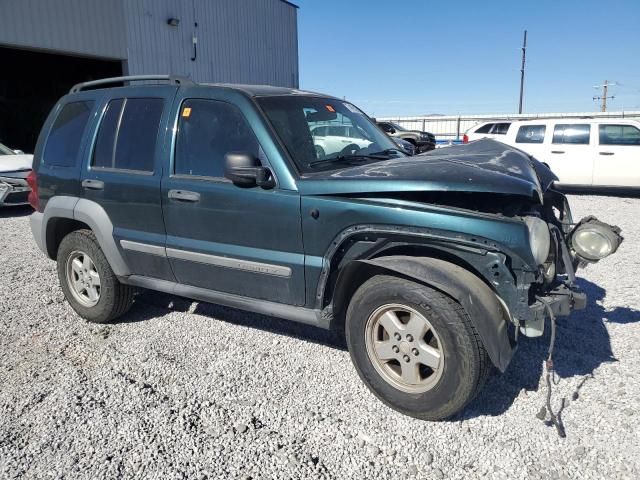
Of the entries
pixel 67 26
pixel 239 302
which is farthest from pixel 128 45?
pixel 239 302

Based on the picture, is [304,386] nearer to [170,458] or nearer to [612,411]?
[170,458]

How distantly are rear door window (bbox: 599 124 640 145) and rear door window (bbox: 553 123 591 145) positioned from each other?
32 cm

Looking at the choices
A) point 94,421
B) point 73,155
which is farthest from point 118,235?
point 94,421

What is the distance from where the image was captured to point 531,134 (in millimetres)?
12406

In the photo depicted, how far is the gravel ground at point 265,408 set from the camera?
2566 millimetres

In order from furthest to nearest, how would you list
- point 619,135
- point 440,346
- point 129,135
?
point 619,135, point 129,135, point 440,346

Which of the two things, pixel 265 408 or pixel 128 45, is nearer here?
pixel 265 408

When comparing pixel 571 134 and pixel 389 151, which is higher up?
pixel 571 134

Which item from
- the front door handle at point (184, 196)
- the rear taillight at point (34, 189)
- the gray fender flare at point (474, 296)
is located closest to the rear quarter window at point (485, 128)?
the rear taillight at point (34, 189)

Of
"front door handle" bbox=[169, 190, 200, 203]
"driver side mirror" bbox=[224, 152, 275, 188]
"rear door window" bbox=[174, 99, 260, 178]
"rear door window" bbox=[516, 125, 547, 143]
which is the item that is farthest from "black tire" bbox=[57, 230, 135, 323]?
"rear door window" bbox=[516, 125, 547, 143]

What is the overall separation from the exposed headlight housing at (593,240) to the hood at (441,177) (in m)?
0.35

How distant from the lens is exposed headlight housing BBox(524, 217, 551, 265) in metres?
2.61

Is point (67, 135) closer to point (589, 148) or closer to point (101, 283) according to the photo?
point (101, 283)

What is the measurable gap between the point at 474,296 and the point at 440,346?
0.35m
